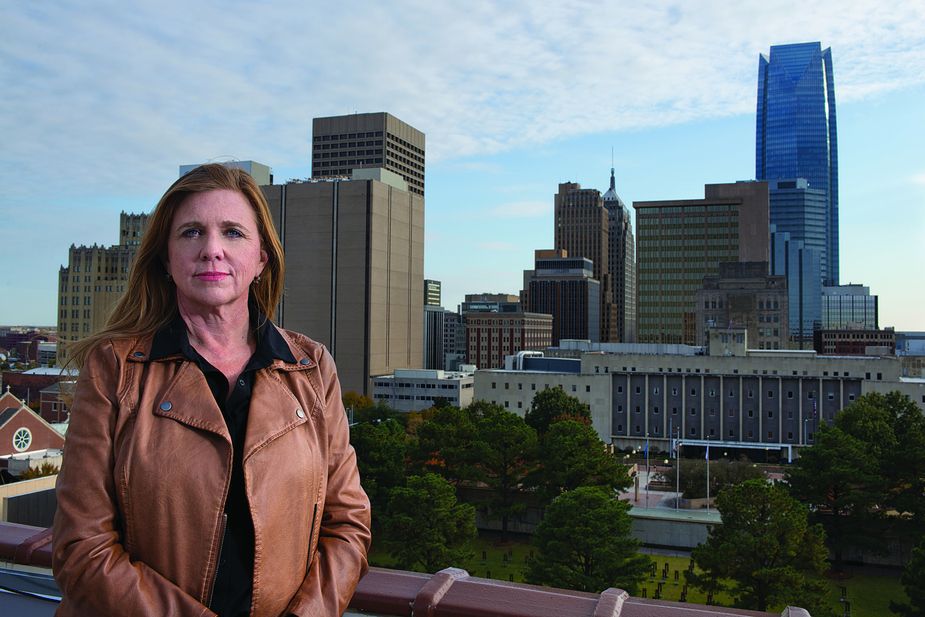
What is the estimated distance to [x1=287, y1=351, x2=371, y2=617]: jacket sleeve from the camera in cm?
346

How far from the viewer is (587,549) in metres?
29.6

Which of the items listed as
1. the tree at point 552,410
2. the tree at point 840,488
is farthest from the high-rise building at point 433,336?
the tree at point 840,488

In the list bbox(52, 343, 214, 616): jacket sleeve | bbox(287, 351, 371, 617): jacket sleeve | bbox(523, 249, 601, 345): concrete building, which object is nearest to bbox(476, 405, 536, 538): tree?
bbox(287, 351, 371, 617): jacket sleeve

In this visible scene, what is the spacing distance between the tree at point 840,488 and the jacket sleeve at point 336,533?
38475mm

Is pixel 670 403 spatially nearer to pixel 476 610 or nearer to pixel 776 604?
pixel 776 604

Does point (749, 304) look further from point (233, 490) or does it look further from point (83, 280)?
point (233, 490)

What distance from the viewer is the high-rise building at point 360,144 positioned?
517ft

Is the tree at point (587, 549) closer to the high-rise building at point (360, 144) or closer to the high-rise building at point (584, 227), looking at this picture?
the high-rise building at point (360, 144)

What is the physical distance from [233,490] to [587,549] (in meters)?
28.1

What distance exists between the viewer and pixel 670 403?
→ 73250 mm

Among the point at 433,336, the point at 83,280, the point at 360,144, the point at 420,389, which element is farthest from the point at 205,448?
the point at 433,336

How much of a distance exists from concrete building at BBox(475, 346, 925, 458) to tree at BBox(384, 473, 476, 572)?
3823 cm

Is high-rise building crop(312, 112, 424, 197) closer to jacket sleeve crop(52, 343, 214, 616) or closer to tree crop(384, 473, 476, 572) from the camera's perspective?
tree crop(384, 473, 476, 572)

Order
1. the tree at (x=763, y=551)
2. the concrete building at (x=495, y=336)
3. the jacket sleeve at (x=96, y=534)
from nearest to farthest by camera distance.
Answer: the jacket sleeve at (x=96, y=534), the tree at (x=763, y=551), the concrete building at (x=495, y=336)
